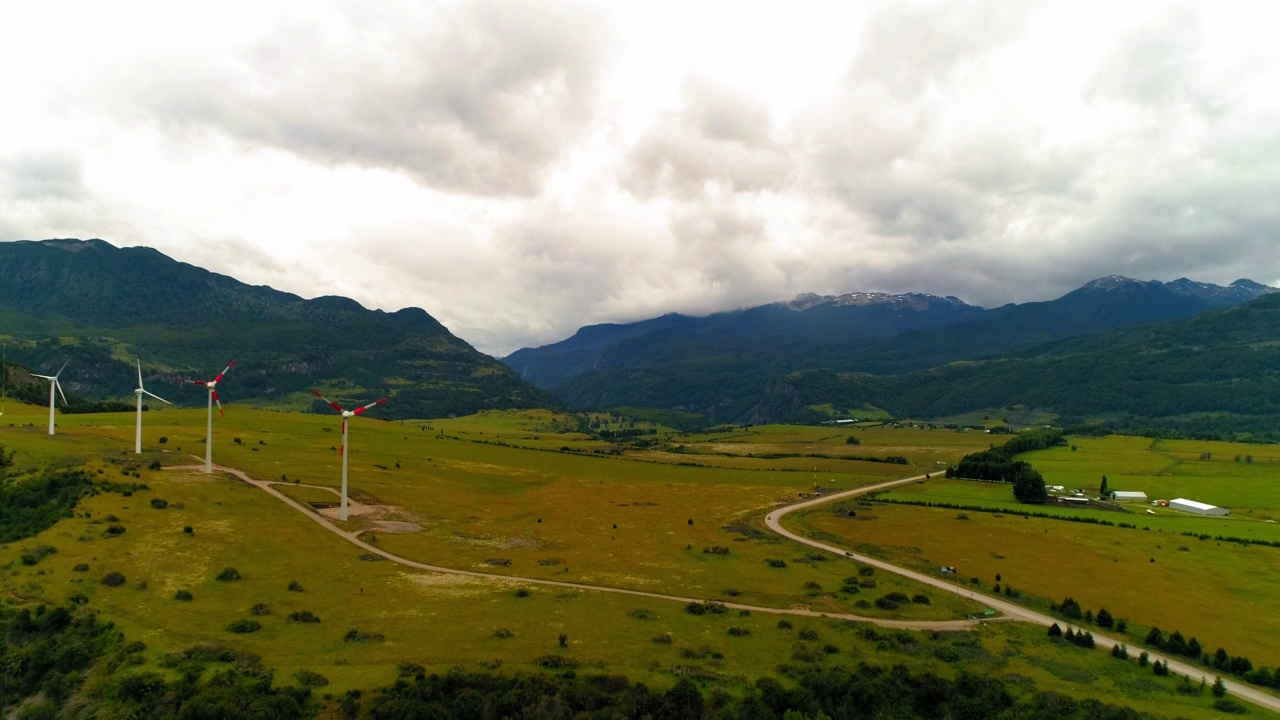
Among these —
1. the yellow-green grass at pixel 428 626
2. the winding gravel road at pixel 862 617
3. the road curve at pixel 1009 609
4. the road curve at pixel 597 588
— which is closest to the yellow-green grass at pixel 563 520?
the road curve at pixel 597 588

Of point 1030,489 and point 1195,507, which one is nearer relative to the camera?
point 1195,507

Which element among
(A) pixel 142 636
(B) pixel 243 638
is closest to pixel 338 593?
(B) pixel 243 638

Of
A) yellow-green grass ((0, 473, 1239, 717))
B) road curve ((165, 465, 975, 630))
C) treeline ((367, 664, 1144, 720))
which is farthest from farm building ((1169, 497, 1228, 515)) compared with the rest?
treeline ((367, 664, 1144, 720))

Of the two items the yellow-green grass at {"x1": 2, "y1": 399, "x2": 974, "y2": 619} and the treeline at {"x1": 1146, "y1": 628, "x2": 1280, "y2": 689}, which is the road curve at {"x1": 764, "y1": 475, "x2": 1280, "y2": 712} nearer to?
the treeline at {"x1": 1146, "y1": 628, "x2": 1280, "y2": 689}

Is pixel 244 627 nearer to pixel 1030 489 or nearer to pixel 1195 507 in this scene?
pixel 1030 489

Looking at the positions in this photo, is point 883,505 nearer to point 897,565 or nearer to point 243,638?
point 897,565


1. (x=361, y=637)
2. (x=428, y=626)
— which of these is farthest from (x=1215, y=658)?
(x=361, y=637)
